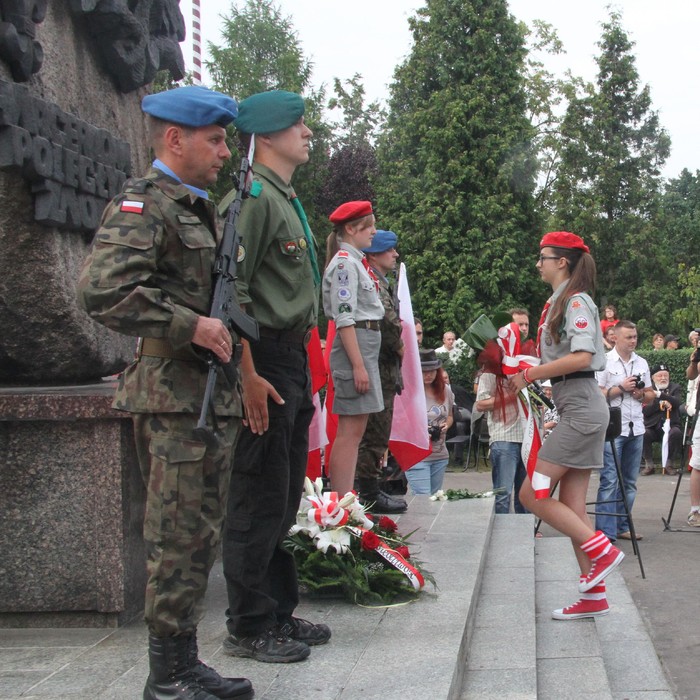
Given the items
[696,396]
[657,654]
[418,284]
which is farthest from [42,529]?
[418,284]

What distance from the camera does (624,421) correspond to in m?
8.93

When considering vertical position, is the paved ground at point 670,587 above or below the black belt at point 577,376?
below

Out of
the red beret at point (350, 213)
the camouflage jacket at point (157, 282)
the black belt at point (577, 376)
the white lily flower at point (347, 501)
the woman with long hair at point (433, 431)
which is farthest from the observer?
the woman with long hair at point (433, 431)

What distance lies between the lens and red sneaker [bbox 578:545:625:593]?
199 inches

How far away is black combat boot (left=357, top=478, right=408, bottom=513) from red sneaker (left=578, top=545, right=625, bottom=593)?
5.54 ft

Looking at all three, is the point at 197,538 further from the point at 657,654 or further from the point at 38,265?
the point at 657,654

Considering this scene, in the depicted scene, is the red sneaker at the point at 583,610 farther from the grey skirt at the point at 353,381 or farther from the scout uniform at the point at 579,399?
the grey skirt at the point at 353,381

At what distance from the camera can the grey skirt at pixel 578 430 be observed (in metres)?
5.25

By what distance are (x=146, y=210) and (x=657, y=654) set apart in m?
3.92

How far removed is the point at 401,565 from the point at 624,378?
5248mm

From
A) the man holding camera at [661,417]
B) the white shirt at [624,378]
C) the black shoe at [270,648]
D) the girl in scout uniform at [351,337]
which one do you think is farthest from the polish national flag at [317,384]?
the man holding camera at [661,417]

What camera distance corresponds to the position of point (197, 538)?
9.93 ft

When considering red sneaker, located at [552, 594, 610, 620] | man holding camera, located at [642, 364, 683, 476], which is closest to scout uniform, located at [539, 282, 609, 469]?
Result: red sneaker, located at [552, 594, 610, 620]

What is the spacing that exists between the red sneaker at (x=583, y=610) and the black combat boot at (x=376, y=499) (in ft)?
5.25
